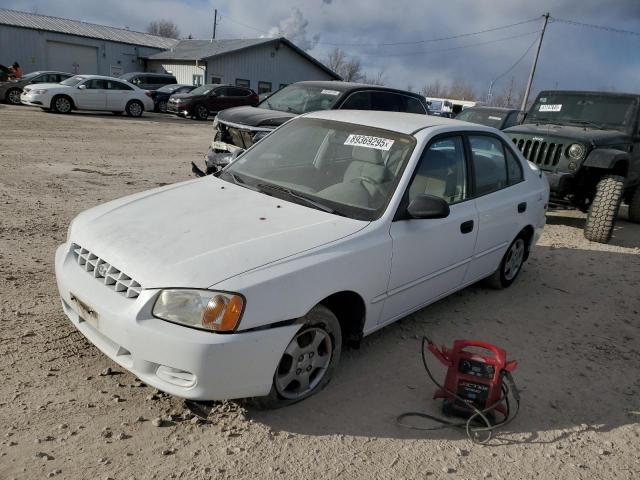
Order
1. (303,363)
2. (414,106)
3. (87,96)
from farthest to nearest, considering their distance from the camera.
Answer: (87,96), (414,106), (303,363)

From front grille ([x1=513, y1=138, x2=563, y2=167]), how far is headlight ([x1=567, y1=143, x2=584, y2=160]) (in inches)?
5.2

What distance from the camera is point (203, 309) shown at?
2.60 m

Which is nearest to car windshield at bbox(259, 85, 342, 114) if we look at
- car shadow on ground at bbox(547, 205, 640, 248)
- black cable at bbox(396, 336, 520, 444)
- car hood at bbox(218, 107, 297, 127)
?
car hood at bbox(218, 107, 297, 127)

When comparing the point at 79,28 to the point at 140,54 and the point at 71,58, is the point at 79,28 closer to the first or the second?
the point at 71,58

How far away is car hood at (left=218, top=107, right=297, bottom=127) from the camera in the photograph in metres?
8.64

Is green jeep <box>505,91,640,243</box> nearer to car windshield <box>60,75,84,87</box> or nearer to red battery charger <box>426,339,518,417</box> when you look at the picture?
red battery charger <box>426,339,518,417</box>

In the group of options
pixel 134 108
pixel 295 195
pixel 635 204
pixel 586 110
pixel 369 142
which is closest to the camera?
pixel 295 195

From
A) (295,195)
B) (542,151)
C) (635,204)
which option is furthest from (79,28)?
(295,195)

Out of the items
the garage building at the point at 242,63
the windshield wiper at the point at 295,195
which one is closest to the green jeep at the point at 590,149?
the windshield wiper at the point at 295,195

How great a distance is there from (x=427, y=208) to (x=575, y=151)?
5.22 metres

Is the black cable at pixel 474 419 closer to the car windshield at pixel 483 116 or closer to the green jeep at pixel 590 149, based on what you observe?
the green jeep at pixel 590 149

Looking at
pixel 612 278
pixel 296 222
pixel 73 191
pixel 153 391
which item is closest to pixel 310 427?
pixel 153 391

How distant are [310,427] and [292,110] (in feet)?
24.8

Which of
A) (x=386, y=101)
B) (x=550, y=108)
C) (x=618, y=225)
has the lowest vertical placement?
(x=618, y=225)
